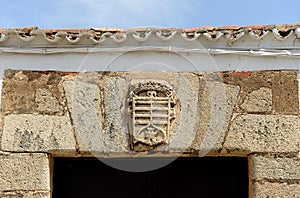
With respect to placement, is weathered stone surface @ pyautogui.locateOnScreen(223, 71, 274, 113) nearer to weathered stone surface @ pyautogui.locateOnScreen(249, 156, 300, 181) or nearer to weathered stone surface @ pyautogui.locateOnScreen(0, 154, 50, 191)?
weathered stone surface @ pyautogui.locateOnScreen(249, 156, 300, 181)

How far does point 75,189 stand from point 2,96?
0.86 m

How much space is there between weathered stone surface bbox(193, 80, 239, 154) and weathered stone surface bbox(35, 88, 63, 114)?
85cm

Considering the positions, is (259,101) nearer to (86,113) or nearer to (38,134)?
(86,113)

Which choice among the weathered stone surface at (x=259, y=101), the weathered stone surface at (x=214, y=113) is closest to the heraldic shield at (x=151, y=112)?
the weathered stone surface at (x=214, y=113)

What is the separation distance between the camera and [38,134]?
13.9ft

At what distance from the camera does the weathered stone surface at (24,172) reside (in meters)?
4.18

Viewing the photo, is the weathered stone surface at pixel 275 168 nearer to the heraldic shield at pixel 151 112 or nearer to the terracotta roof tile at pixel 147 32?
the heraldic shield at pixel 151 112

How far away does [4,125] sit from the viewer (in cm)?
427

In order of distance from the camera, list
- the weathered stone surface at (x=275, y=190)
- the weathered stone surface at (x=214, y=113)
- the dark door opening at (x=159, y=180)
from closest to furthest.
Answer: the weathered stone surface at (x=275, y=190) < the weathered stone surface at (x=214, y=113) < the dark door opening at (x=159, y=180)

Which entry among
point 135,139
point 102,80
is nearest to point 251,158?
point 135,139

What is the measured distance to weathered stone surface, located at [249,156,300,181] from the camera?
4117mm

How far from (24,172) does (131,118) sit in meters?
0.70

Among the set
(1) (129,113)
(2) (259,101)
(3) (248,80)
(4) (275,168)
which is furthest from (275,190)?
(1) (129,113)

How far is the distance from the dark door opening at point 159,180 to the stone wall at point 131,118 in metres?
0.51
